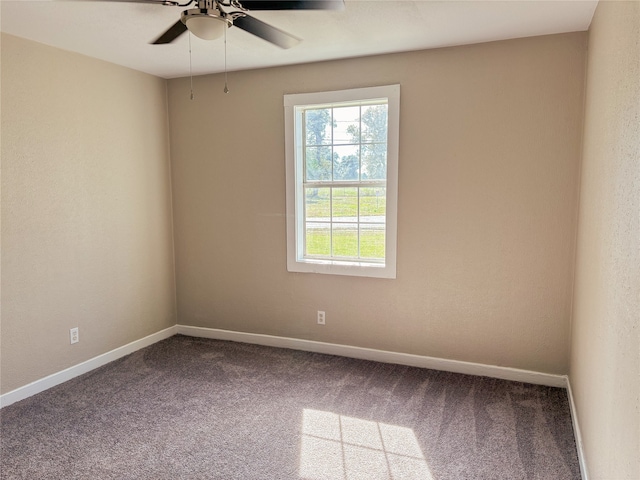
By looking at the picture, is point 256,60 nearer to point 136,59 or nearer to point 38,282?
point 136,59

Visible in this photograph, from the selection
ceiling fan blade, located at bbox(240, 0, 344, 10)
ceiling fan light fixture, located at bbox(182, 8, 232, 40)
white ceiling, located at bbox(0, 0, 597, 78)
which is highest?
white ceiling, located at bbox(0, 0, 597, 78)

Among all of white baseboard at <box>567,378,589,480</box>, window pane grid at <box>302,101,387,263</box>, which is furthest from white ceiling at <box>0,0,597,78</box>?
white baseboard at <box>567,378,589,480</box>

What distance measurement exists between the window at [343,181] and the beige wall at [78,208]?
4.48 ft

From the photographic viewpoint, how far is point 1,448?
237 cm

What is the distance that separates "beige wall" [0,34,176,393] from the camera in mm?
2879

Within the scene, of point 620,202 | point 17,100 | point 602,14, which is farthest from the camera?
point 17,100

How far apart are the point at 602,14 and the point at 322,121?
2075mm

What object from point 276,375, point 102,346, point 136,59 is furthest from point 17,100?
point 276,375

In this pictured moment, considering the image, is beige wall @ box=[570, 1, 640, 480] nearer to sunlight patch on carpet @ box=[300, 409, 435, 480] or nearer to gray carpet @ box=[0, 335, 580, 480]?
gray carpet @ box=[0, 335, 580, 480]

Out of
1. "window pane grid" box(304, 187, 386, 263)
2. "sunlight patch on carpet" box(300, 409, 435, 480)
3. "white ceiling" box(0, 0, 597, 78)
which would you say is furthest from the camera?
"window pane grid" box(304, 187, 386, 263)

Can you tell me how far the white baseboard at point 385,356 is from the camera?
3111mm

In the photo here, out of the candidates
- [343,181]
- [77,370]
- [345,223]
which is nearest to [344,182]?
[343,181]

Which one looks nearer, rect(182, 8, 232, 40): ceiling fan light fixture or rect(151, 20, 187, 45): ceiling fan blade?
rect(182, 8, 232, 40): ceiling fan light fixture

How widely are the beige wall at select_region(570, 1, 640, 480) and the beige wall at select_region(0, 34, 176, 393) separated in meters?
3.43
